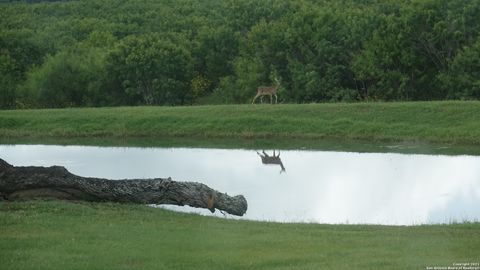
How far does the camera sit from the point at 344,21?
163ft

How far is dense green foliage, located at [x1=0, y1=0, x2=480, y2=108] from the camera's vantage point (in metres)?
44.7

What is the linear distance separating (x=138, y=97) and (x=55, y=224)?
1677 inches

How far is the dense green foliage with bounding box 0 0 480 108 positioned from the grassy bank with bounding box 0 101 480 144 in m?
7.99

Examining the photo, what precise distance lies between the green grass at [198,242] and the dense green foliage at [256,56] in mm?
29822

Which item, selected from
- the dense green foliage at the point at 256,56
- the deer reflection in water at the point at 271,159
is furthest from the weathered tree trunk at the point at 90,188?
the dense green foliage at the point at 256,56

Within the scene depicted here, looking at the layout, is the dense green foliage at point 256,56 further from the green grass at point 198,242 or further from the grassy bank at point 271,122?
the green grass at point 198,242

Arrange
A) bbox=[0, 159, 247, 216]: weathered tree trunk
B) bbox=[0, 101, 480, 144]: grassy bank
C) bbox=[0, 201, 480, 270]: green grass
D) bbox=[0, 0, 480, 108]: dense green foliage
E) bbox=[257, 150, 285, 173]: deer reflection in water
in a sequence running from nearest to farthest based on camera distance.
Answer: bbox=[0, 201, 480, 270]: green grass → bbox=[0, 159, 247, 216]: weathered tree trunk → bbox=[257, 150, 285, 173]: deer reflection in water → bbox=[0, 101, 480, 144]: grassy bank → bbox=[0, 0, 480, 108]: dense green foliage

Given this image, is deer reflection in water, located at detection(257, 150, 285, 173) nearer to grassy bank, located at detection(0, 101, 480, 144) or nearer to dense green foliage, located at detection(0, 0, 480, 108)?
grassy bank, located at detection(0, 101, 480, 144)

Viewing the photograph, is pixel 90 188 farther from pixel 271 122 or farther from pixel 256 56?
pixel 256 56

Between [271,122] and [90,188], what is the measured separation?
20930mm

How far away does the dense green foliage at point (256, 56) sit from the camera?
44688mm

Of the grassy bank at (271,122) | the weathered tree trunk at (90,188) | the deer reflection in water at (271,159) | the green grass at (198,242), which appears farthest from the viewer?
the grassy bank at (271,122)

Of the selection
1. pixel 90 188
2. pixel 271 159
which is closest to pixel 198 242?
pixel 90 188

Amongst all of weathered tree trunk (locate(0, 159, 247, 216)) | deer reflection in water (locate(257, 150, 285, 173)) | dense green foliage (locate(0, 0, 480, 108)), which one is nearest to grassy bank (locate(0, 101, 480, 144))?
deer reflection in water (locate(257, 150, 285, 173))
